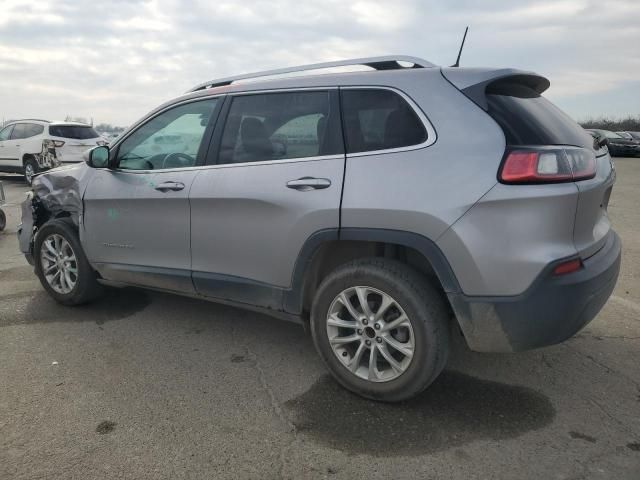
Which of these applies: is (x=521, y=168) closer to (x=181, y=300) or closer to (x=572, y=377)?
(x=572, y=377)

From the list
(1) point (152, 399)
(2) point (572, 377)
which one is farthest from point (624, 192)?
(1) point (152, 399)

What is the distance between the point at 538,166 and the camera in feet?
8.02

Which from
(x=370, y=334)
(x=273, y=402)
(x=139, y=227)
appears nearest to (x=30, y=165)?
(x=139, y=227)

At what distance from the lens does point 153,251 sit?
12.6 ft

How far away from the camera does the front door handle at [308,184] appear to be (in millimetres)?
2936

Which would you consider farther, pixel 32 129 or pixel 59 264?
pixel 32 129

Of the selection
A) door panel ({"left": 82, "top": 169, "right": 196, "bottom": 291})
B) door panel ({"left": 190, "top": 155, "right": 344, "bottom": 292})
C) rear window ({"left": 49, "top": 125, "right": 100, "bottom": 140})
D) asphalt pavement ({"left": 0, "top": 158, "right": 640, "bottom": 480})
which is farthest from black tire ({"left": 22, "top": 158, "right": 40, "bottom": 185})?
door panel ({"left": 190, "top": 155, "right": 344, "bottom": 292})

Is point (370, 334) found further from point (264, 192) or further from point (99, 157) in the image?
point (99, 157)

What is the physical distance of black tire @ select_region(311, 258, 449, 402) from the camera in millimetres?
2707

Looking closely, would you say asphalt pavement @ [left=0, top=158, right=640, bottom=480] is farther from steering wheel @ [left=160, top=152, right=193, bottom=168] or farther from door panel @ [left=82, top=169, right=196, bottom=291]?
steering wheel @ [left=160, top=152, right=193, bottom=168]

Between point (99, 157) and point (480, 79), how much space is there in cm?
283

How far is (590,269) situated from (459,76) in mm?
1167

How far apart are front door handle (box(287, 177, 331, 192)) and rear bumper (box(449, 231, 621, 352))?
2.98 feet

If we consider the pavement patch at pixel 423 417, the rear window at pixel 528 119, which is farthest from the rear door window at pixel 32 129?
the rear window at pixel 528 119
